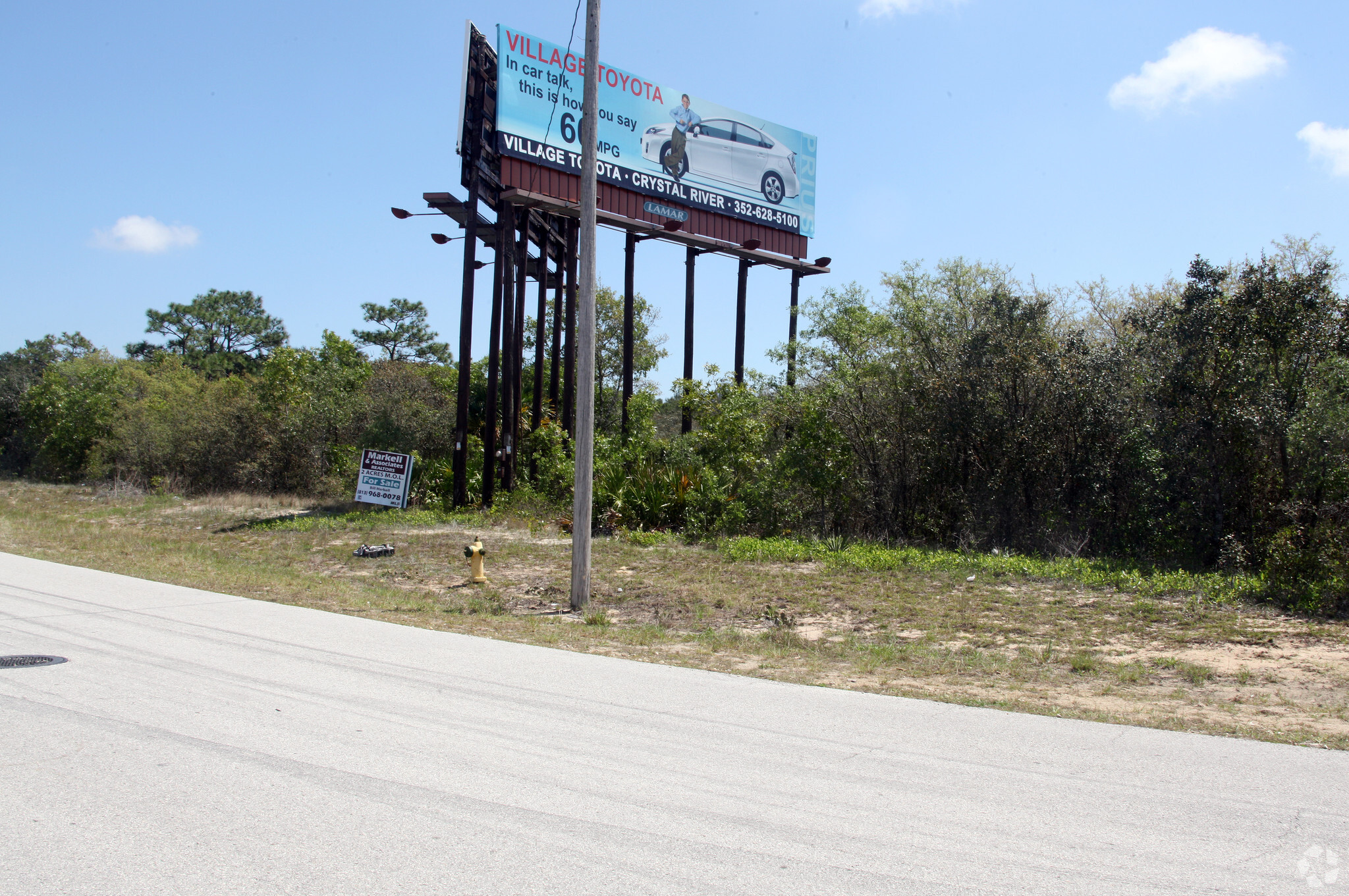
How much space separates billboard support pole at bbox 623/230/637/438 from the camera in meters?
22.8

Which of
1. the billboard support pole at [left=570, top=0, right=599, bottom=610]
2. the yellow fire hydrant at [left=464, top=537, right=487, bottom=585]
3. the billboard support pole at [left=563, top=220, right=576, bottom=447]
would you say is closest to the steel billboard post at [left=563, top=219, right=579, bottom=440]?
the billboard support pole at [left=563, top=220, right=576, bottom=447]

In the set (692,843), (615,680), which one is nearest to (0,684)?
(615,680)

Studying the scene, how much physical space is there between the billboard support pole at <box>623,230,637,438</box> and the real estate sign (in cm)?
560

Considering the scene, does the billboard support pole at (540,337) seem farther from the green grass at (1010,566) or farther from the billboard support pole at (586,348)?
the billboard support pole at (586,348)

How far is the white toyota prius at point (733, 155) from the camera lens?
24062 mm

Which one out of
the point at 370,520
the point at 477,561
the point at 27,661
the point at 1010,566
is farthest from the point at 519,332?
the point at 27,661

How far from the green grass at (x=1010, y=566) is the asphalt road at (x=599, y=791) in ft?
20.3

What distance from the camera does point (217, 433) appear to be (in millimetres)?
29688

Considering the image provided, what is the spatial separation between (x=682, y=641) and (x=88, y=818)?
5958 mm

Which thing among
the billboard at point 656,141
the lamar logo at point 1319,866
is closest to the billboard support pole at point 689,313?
the billboard at point 656,141

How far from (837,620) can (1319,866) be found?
682cm

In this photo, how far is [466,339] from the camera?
20688 mm

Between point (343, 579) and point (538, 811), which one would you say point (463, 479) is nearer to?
point (343, 579)

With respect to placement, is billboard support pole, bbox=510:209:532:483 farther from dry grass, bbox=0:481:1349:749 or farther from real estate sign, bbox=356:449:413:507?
dry grass, bbox=0:481:1349:749
